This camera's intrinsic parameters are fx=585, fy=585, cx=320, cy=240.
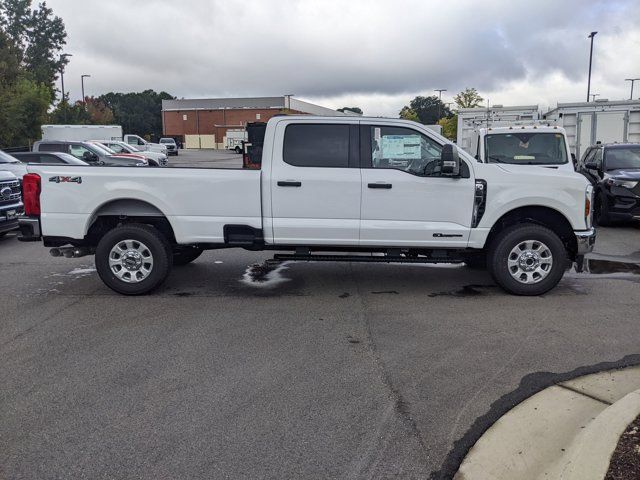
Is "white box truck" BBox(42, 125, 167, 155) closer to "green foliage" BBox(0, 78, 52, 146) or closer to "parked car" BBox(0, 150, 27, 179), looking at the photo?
"green foliage" BBox(0, 78, 52, 146)

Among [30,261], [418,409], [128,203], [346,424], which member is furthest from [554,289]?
[30,261]

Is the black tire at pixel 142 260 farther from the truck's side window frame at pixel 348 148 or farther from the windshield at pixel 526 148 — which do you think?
the windshield at pixel 526 148

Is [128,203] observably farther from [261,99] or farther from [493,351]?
[261,99]

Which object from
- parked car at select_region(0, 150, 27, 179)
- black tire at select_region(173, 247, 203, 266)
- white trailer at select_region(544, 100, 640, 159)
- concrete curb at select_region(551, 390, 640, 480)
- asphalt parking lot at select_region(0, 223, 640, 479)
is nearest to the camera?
concrete curb at select_region(551, 390, 640, 480)

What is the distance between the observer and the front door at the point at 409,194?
22.0 feet

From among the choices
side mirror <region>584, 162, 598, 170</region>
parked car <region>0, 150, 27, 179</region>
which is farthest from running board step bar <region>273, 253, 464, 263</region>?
parked car <region>0, 150, 27, 179</region>

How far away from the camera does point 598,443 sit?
338 cm

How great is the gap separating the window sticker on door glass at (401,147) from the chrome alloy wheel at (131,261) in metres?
3.04

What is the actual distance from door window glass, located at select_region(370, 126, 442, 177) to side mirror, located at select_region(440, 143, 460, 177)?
27 cm

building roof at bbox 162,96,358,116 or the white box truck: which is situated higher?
building roof at bbox 162,96,358,116

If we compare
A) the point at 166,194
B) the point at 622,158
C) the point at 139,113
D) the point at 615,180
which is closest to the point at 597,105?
the point at 622,158

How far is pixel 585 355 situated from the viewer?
16.6ft

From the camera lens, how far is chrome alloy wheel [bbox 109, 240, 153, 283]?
692 centimetres

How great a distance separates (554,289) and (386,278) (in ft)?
7.01
